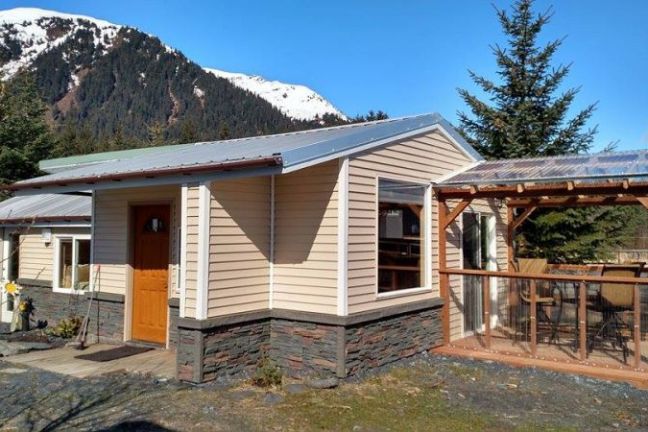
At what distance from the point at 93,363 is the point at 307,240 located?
3.49 meters

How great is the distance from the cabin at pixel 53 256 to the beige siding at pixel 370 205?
17.0 ft

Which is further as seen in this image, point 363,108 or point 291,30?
point 363,108

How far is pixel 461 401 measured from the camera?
6.25 m

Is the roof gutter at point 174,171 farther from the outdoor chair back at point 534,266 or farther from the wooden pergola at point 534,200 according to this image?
the outdoor chair back at point 534,266

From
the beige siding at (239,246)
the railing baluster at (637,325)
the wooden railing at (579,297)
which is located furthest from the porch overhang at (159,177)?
the railing baluster at (637,325)

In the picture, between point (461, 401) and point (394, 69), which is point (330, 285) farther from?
point (394, 69)

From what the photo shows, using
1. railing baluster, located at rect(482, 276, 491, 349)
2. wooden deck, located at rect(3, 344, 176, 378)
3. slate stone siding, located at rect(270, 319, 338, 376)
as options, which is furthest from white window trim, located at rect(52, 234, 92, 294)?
railing baluster, located at rect(482, 276, 491, 349)

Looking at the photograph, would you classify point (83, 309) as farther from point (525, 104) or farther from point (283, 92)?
point (283, 92)

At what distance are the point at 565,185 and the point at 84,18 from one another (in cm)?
15304

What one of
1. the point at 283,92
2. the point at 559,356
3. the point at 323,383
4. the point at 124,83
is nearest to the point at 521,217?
the point at 559,356

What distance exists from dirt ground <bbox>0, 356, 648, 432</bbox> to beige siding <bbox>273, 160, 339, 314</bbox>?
1147 mm

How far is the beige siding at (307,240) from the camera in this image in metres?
7.06

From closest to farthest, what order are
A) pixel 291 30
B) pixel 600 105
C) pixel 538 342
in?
pixel 538 342 → pixel 600 105 → pixel 291 30

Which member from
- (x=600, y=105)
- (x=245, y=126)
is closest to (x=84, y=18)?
(x=245, y=126)
